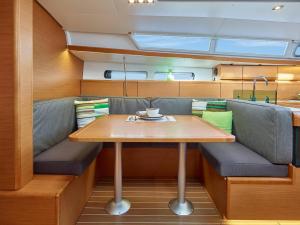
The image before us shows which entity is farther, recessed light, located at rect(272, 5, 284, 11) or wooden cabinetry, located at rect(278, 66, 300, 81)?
wooden cabinetry, located at rect(278, 66, 300, 81)

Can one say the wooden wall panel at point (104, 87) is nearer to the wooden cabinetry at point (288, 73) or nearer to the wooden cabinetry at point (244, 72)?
the wooden cabinetry at point (244, 72)

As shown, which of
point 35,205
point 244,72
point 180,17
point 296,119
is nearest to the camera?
point 35,205

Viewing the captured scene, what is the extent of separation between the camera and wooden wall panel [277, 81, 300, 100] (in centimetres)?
437

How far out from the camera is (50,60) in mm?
2553

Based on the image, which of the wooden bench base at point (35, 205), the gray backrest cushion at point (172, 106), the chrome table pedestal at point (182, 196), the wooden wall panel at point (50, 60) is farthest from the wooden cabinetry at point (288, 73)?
the wooden bench base at point (35, 205)

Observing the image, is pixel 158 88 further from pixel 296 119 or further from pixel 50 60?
pixel 296 119

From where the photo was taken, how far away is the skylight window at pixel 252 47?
3.83 meters

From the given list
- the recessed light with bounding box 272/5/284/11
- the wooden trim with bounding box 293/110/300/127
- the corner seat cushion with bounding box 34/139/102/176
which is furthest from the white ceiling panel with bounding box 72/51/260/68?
the wooden trim with bounding box 293/110/300/127

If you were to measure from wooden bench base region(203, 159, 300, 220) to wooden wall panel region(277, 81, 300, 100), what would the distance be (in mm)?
3263

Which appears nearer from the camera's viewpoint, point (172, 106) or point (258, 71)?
point (172, 106)

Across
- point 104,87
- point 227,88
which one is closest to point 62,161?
point 104,87

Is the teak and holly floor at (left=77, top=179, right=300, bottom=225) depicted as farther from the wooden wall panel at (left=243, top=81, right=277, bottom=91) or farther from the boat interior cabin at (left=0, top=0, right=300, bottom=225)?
the wooden wall panel at (left=243, top=81, right=277, bottom=91)

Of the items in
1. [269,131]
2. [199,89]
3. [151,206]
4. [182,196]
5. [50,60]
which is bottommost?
[151,206]

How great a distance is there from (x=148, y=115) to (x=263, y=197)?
1.08 metres
